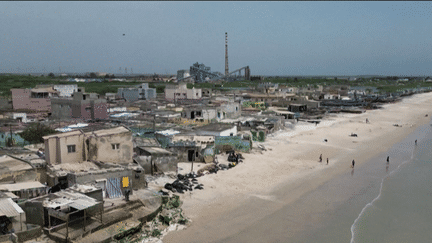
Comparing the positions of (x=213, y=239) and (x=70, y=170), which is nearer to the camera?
(x=213, y=239)

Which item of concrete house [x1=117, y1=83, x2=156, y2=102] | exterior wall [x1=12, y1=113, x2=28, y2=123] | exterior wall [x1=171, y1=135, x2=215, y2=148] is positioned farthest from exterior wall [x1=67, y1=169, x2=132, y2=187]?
concrete house [x1=117, y1=83, x2=156, y2=102]

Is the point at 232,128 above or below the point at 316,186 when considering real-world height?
above

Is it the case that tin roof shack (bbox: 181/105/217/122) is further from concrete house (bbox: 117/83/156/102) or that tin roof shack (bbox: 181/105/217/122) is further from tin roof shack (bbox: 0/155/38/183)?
concrete house (bbox: 117/83/156/102)

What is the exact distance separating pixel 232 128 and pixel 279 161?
6107mm

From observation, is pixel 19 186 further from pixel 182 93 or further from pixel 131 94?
pixel 131 94

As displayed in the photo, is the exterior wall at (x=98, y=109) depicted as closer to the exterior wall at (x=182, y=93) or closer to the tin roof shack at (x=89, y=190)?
the tin roof shack at (x=89, y=190)

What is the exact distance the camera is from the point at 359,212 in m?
17.8

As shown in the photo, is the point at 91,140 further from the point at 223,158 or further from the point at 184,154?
the point at 223,158

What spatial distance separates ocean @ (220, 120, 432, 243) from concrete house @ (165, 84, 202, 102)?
46805 millimetres

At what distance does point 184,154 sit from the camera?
80.0ft

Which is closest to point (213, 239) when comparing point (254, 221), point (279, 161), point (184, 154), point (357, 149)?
point (254, 221)

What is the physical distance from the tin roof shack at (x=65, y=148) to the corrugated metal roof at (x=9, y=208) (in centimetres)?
484

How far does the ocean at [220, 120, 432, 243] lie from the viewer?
594 inches

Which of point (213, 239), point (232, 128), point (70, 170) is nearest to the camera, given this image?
point (213, 239)
